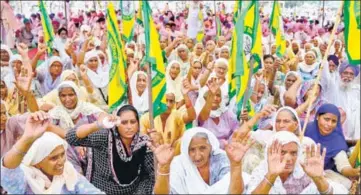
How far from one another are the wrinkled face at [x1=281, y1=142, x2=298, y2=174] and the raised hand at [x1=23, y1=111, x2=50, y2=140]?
1.20 m

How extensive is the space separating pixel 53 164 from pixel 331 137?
189 centimetres

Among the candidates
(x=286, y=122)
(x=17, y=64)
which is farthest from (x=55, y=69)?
(x=286, y=122)

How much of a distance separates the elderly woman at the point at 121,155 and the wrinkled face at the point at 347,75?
2.74 metres

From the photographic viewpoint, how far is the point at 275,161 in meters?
2.76

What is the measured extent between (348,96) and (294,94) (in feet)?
1.86

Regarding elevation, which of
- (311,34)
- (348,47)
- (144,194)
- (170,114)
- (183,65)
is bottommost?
(144,194)

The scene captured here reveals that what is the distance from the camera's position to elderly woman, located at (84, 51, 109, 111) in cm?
587

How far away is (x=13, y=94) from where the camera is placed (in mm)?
5176

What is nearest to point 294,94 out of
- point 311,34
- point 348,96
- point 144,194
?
point 348,96

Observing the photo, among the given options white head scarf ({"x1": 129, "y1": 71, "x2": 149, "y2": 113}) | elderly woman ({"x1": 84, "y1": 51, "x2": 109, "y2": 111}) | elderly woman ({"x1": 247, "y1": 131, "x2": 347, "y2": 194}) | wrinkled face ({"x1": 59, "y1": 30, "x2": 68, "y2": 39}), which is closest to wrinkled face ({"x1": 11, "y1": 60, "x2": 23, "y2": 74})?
elderly woman ({"x1": 84, "y1": 51, "x2": 109, "y2": 111})

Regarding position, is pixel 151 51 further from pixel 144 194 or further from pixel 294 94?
pixel 294 94

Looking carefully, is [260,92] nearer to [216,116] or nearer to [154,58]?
[216,116]

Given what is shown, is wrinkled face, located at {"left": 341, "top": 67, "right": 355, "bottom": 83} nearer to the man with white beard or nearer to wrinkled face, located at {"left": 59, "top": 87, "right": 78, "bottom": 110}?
the man with white beard

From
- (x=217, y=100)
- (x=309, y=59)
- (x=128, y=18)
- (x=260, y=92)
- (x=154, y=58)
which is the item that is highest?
(x=128, y=18)
